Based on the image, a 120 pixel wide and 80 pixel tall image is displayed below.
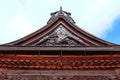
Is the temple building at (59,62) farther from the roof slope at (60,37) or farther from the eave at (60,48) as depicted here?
the roof slope at (60,37)

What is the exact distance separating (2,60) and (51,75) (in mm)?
1849

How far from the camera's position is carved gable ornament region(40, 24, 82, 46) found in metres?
9.37

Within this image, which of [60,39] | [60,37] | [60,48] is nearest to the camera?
[60,48]

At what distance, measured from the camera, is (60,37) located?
32.0 feet

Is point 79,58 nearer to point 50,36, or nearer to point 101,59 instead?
point 101,59

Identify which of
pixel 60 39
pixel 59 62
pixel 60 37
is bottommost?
pixel 59 62

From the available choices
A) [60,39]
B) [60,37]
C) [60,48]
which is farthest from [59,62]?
[60,37]

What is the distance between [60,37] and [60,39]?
17 centimetres

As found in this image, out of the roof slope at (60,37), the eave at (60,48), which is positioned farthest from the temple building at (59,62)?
the roof slope at (60,37)

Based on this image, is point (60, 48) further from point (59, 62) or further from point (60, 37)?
point (60, 37)

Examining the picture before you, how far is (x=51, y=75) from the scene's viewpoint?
8641 millimetres

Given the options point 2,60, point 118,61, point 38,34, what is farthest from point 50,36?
point 118,61

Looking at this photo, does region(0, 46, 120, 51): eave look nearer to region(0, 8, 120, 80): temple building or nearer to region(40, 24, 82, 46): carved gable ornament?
region(0, 8, 120, 80): temple building

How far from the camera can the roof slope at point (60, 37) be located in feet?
30.7
